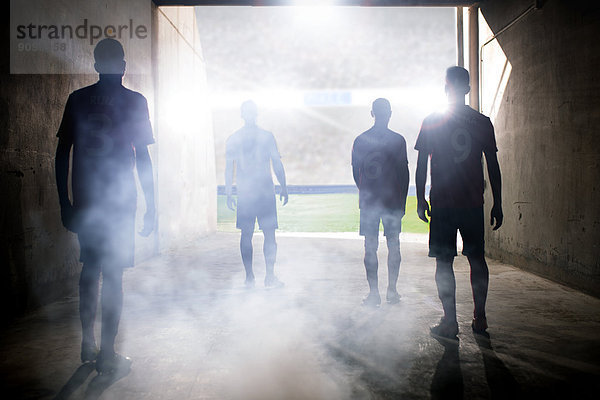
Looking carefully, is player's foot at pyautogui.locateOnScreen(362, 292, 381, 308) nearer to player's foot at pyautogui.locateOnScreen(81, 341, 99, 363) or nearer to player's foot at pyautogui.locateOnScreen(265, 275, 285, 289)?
player's foot at pyautogui.locateOnScreen(265, 275, 285, 289)

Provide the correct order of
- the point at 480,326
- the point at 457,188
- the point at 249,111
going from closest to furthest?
the point at 457,188 < the point at 480,326 < the point at 249,111

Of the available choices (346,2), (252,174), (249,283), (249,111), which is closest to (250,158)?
(252,174)

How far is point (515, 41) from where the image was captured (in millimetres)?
6305

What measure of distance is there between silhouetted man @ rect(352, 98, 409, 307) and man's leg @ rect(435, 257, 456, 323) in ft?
2.79

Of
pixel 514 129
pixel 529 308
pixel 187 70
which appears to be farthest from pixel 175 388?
pixel 187 70

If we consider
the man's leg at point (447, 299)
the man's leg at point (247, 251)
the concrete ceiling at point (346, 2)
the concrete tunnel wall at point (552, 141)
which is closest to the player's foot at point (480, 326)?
the man's leg at point (447, 299)

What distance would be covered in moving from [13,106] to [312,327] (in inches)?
114

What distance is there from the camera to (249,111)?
4996mm

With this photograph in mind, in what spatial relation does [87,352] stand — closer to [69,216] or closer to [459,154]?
[69,216]

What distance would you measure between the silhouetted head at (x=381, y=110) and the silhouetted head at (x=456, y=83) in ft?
2.90

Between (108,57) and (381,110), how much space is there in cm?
229

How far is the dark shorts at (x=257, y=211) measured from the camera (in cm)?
504

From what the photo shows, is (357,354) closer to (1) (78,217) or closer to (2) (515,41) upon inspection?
(1) (78,217)

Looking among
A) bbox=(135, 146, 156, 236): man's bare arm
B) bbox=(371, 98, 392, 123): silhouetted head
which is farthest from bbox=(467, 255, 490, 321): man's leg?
bbox=(135, 146, 156, 236): man's bare arm
